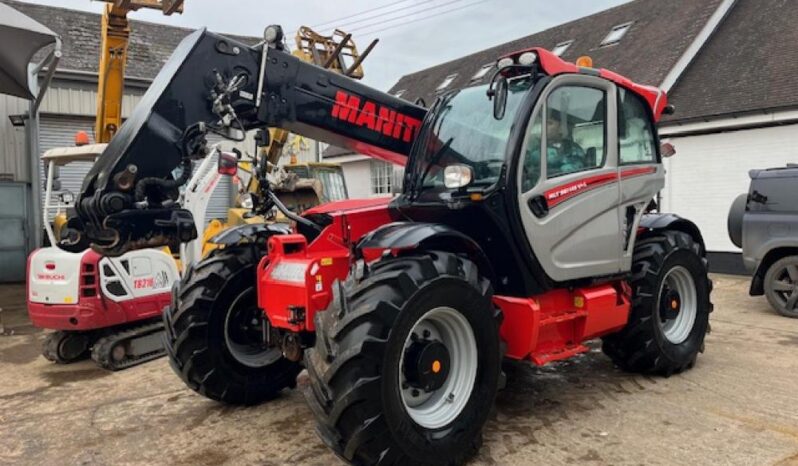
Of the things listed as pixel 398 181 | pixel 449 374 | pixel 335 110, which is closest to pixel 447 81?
pixel 398 181

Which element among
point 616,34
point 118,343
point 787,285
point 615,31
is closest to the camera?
point 118,343

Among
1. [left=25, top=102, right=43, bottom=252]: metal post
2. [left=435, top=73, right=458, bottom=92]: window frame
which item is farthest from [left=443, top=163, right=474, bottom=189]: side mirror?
[left=435, top=73, right=458, bottom=92]: window frame

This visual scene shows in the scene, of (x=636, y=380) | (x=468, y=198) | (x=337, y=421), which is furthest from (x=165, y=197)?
(x=636, y=380)

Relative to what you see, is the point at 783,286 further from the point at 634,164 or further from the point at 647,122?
the point at 634,164

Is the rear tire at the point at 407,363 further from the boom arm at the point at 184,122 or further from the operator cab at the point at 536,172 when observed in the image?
the boom arm at the point at 184,122

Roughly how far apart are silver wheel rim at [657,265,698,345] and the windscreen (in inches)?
91.1

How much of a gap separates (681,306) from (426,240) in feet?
10.3

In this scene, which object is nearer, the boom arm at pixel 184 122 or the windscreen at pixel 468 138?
the boom arm at pixel 184 122

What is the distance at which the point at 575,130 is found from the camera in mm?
4617

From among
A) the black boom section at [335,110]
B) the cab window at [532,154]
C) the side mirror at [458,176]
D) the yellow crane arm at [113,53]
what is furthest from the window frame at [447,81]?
the side mirror at [458,176]

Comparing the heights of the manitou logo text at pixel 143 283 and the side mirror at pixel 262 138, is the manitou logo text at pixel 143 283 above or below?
below

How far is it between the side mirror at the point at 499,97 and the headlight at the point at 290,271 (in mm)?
1627

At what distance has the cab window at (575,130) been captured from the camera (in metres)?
4.41

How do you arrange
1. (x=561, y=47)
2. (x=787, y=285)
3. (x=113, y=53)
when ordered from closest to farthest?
1. (x=787, y=285)
2. (x=113, y=53)
3. (x=561, y=47)
